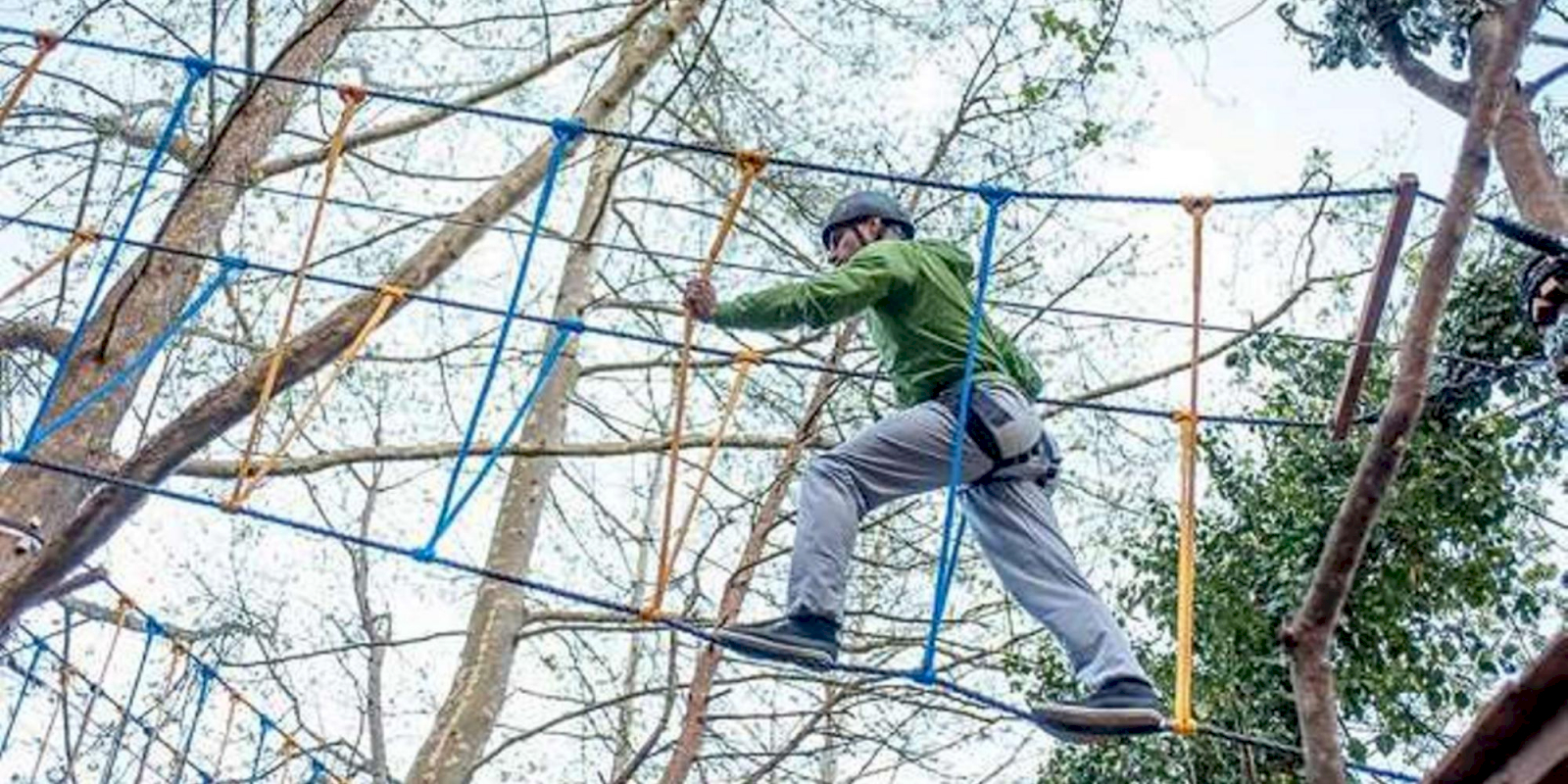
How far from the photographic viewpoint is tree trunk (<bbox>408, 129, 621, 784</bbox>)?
581 cm

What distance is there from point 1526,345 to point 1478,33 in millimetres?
1155

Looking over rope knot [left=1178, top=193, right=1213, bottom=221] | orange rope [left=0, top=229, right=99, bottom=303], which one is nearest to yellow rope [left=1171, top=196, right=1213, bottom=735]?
rope knot [left=1178, top=193, right=1213, bottom=221]

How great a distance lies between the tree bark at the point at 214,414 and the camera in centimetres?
347

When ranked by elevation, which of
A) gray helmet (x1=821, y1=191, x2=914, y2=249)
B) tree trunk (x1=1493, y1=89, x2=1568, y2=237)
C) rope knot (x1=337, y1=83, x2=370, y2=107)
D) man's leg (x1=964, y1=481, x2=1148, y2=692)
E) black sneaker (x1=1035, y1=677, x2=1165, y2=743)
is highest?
tree trunk (x1=1493, y1=89, x2=1568, y2=237)

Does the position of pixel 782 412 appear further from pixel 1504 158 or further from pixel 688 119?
pixel 1504 158

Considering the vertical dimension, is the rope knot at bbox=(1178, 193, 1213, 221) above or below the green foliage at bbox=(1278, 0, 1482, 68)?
below

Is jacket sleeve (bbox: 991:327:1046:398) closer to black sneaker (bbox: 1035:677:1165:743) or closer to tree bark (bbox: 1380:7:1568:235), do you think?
black sneaker (bbox: 1035:677:1165:743)

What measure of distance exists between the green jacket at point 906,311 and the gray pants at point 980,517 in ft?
0.26

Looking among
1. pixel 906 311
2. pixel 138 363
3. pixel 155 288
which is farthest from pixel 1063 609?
pixel 155 288

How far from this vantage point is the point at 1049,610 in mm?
2938

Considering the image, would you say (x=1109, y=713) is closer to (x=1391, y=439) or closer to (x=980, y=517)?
(x=980, y=517)

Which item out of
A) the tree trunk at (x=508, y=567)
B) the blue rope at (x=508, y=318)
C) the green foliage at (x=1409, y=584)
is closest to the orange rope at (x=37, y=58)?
the blue rope at (x=508, y=318)

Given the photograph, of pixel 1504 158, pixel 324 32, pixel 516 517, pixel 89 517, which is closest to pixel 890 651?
pixel 516 517

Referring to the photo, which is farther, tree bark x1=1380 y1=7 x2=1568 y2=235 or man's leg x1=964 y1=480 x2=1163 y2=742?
tree bark x1=1380 y1=7 x2=1568 y2=235
